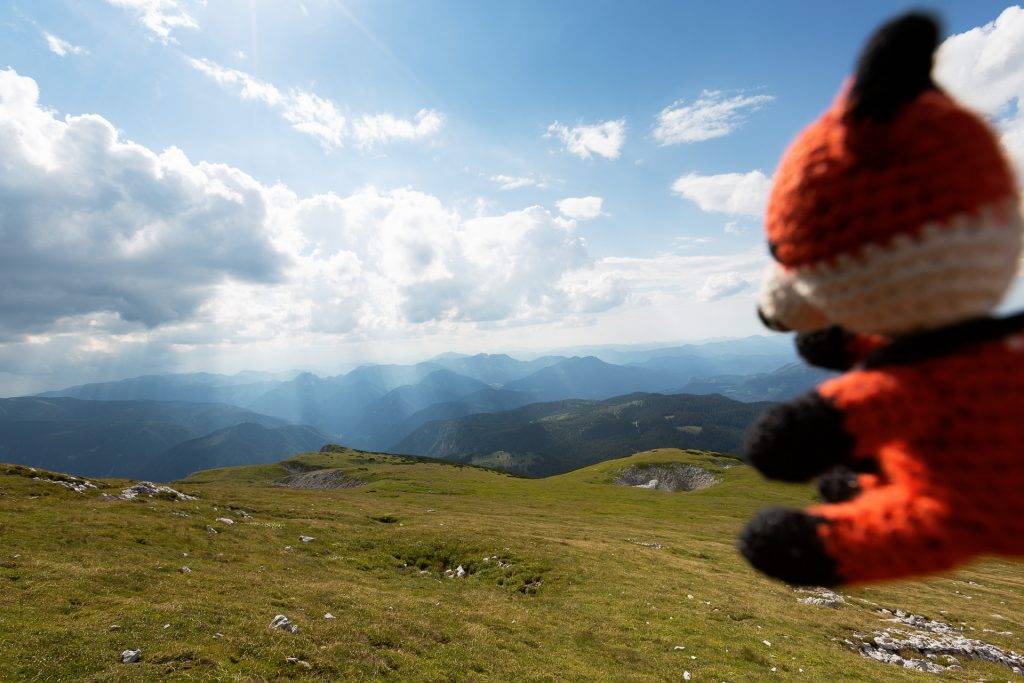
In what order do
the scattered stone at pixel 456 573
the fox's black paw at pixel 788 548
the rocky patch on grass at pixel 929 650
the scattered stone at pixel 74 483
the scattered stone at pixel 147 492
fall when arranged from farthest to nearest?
the scattered stone at pixel 147 492, the scattered stone at pixel 74 483, the scattered stone at pixel 456 573, the rocky patch on grass at pixel 929 650, the fox's black paw at pixel 788 548

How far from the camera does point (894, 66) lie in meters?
1.82

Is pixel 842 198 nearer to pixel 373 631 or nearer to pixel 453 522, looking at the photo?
pixel 373 631

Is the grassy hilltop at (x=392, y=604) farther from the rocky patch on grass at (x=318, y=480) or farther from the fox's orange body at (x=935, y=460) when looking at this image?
the rocky patch on grass at (x=318, y=480)

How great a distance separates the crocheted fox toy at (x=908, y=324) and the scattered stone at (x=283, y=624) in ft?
54.6

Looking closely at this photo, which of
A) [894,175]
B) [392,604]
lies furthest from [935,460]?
[392,604]

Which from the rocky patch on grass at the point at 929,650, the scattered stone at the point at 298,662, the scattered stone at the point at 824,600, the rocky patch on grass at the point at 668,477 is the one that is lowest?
the rocky patch on grass at the point at 668,477

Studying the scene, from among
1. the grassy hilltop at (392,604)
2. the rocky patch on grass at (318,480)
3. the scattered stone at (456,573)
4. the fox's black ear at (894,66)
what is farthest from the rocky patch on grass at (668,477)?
the fox's black ear at (894,66)

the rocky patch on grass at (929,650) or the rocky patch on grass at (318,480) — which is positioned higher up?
the rocky patch on grass at (929,650)

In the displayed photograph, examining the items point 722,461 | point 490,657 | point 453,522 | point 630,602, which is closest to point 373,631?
point 490,657

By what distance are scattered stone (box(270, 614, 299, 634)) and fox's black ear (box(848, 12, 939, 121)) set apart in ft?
58.8

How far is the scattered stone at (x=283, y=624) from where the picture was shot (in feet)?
46.2

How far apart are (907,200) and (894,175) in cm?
12

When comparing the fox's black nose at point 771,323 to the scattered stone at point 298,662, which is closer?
the fox's black nose at point 771,323

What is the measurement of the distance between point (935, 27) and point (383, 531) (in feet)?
102
